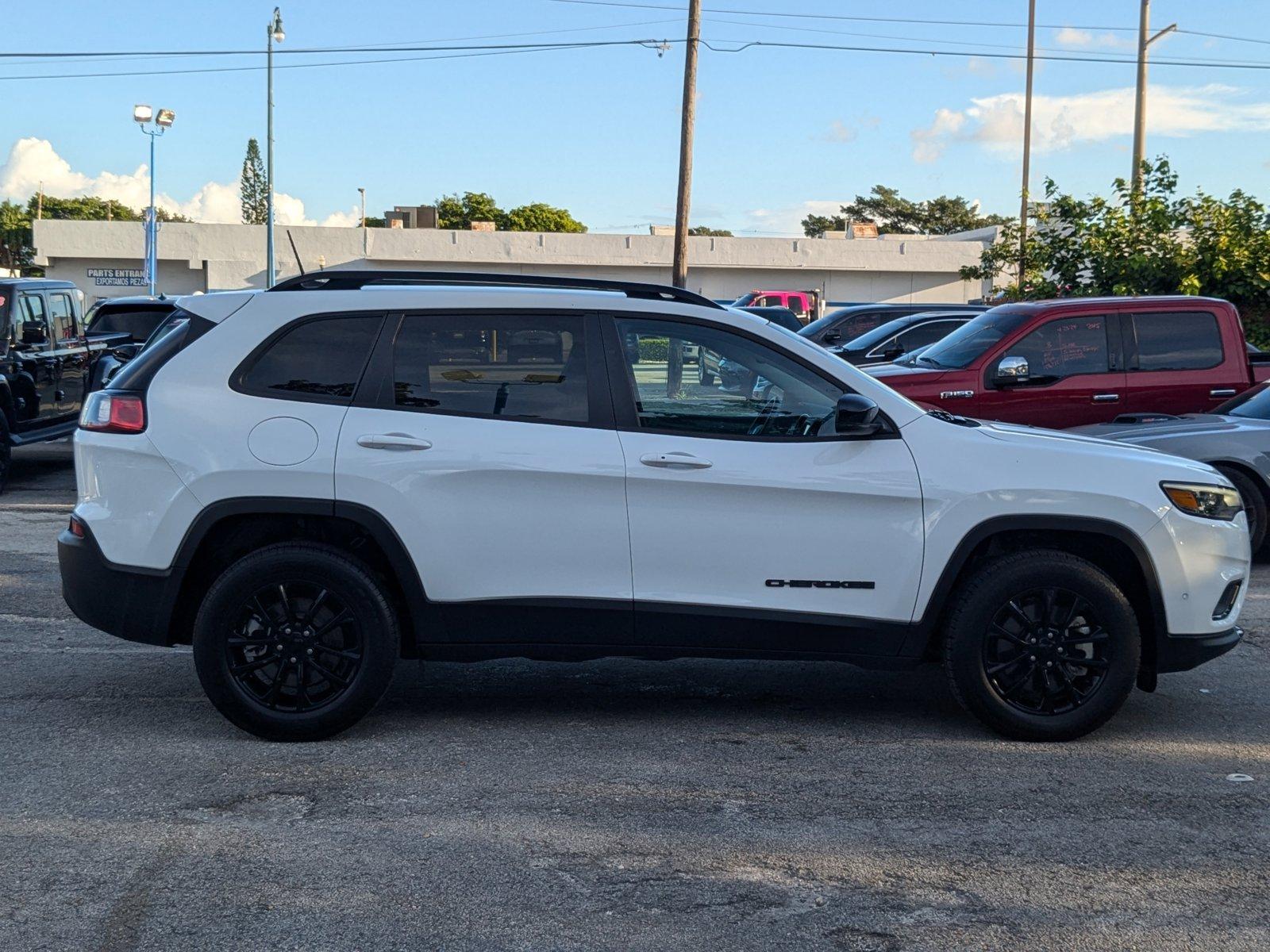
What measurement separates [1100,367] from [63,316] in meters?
10.6

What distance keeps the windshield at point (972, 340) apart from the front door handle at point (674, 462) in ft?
22.7

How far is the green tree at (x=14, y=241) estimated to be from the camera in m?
102

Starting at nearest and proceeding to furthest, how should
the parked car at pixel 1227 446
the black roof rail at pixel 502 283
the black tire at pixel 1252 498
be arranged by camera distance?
the black roof rail at pixel 502 283 → the parked car at pixel 1227 446 → the black tire at pixel 1252 498

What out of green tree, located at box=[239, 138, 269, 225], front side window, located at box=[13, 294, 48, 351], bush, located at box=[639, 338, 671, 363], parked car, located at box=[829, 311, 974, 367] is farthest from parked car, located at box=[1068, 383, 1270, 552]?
green tree, located at box=[239, 138, 269, 225]

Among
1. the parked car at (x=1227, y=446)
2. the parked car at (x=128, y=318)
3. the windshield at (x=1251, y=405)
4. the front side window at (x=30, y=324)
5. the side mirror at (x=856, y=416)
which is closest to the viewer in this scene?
the side mirror at (x=856, y=416)

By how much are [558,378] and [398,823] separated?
1.83 meters

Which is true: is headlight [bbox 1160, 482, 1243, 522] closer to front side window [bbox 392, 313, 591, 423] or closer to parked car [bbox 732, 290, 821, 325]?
front side window [bbox 392, 313, 591, 423]

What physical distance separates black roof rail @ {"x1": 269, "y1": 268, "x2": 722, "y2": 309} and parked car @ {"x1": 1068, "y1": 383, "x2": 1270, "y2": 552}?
432 cm

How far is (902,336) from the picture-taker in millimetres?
17344

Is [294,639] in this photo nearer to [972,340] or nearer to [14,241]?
[972,340]

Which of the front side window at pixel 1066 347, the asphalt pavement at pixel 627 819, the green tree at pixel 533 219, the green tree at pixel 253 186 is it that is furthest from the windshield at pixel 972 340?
the green tree at pixel 253 186

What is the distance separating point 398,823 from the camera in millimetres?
4422

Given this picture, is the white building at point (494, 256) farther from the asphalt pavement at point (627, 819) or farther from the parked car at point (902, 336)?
the asphalt pavement at point (627, 819)

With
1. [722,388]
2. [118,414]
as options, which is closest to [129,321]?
[118,414]
